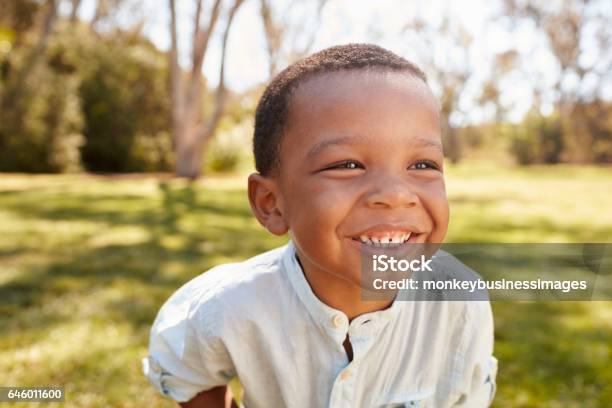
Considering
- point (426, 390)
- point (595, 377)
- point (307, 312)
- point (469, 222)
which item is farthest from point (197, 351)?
point (469, 222)

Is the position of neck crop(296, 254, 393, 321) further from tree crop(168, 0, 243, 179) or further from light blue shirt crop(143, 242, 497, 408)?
tree crop(168, 0, 243, 179)

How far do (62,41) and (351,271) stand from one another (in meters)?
16.7

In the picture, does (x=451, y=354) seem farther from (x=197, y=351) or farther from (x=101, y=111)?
(x=101, y=111)

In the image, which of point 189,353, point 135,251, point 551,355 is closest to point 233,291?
point 189,353

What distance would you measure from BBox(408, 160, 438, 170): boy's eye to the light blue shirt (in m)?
0.44

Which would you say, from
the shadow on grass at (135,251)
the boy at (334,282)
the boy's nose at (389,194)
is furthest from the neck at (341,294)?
the shadow on grass at (135,251)

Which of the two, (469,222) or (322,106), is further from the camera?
(469,222)

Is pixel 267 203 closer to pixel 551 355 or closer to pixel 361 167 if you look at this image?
pixel 361 167

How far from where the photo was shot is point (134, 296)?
3762 mm

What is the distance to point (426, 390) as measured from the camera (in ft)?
5.79

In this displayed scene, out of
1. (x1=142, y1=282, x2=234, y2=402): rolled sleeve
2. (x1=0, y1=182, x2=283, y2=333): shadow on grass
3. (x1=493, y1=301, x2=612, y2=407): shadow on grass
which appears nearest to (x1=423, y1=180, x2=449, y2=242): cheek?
(x1=142, y1=282, x2=234, y2=402): rolled sleeve

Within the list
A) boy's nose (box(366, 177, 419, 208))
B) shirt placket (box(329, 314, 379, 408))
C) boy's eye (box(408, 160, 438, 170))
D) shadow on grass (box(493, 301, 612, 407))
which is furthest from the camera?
shadow on grass (box(493, 301, 612, 407))

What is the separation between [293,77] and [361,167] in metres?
0.37

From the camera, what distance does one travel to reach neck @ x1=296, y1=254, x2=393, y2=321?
167 cm
